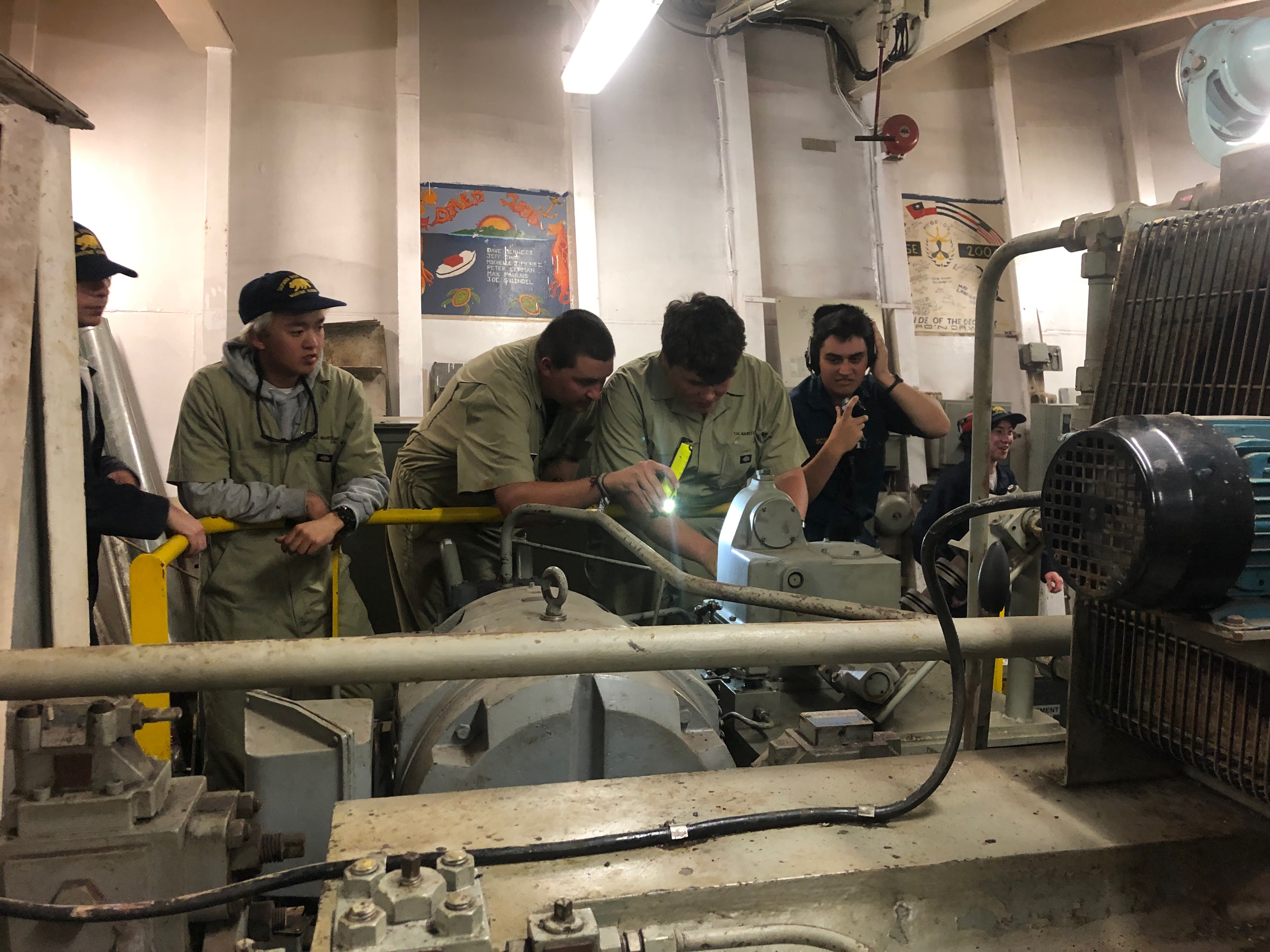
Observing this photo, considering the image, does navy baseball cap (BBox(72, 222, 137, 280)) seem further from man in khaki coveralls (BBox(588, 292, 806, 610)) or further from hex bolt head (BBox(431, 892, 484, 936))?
hex bolt head (BBox(431, 892, 484, 936))

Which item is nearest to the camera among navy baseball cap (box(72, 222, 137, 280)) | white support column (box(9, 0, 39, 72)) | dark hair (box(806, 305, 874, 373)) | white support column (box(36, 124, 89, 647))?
white support column (box(36, 124, 89, 647))

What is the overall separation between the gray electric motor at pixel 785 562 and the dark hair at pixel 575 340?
743 millimetres

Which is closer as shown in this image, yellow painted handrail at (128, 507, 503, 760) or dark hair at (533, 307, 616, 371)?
yellow painted handrail at (128, 507, 503, 760)

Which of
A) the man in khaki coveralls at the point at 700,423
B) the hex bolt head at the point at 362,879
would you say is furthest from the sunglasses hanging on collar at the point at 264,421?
the hex bolt head at the point at 362,879

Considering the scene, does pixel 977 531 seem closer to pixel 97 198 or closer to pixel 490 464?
pixel 490 464

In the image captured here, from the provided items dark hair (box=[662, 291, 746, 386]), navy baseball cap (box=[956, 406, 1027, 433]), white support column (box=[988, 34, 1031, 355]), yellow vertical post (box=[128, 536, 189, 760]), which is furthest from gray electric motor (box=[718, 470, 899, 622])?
white support column (box=[988, 34, 1031, 355])

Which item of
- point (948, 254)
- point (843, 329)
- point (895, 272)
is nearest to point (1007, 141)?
point (948, 254)

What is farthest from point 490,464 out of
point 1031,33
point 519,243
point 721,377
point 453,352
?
point 1031,33

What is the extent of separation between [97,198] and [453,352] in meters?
1.78

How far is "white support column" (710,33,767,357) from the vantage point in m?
4.89

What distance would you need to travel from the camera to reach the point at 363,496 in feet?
8.32

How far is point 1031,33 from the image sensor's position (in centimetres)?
538

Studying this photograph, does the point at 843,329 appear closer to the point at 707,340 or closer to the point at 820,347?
the point at 820,347

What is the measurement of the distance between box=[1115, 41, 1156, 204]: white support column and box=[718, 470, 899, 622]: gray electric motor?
206 inches
